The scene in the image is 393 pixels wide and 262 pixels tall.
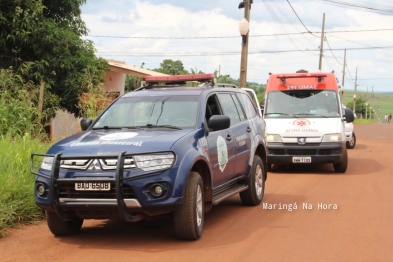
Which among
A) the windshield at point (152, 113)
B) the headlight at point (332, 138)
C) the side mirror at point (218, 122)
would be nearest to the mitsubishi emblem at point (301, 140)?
the headlight at point (332, 138)

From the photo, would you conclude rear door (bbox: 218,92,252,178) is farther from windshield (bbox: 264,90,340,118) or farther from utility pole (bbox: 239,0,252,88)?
utility pole (bbox: 239,0,252,88)

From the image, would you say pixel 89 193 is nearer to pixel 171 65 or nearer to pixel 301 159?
pixel 301 159

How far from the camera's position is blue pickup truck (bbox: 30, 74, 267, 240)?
646 cm

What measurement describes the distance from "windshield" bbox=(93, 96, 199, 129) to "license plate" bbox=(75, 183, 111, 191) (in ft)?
4.91

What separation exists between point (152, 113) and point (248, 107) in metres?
2.58

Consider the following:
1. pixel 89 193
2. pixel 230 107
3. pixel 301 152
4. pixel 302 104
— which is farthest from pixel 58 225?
pixel 302 104

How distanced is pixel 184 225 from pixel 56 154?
65.2 inches

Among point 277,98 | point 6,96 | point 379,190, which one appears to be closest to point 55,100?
point 6,96

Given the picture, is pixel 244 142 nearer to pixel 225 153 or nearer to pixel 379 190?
pixel 225 153

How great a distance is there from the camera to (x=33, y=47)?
47.2ft

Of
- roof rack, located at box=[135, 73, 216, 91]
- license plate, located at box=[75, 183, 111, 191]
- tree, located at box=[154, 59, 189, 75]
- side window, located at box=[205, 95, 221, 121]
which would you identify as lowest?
license plate, located at box=[75, 183, 111, 191]

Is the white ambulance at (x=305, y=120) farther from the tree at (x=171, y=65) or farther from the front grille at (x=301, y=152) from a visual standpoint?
the tree at (x=171, y=65)

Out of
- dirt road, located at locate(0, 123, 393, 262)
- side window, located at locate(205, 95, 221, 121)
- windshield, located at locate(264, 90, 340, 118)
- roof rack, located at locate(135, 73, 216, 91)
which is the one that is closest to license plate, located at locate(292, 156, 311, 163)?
windshield, located at locate(264, 90, 340, 118)

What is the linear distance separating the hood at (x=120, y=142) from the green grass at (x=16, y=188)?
1.42m
